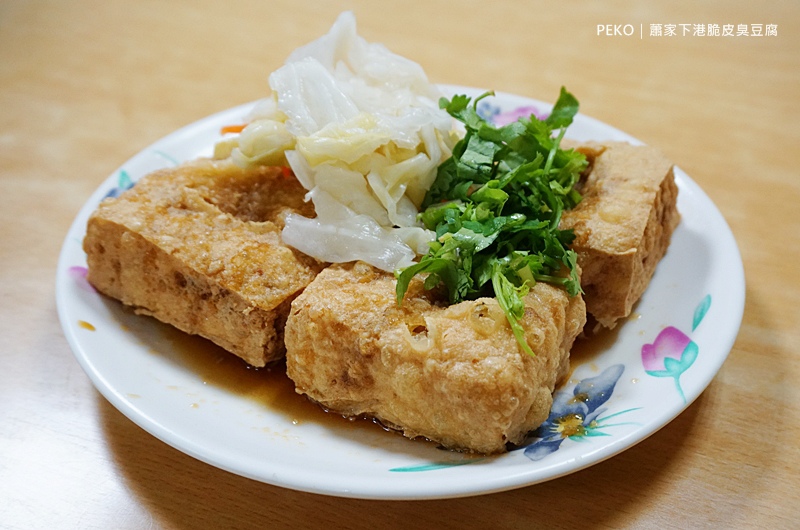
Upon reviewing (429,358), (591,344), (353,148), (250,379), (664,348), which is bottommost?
(250,379)

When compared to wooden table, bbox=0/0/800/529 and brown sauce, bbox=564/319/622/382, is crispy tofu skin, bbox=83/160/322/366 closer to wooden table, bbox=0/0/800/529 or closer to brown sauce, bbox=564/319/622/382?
wooden table, bbox=0/0/800/529


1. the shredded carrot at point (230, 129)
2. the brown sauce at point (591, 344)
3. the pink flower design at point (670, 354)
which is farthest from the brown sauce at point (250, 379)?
the shredded carrot at point (230, 129)

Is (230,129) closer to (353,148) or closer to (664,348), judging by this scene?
(353,148)

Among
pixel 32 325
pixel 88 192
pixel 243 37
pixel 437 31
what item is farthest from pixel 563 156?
pixel 243 37

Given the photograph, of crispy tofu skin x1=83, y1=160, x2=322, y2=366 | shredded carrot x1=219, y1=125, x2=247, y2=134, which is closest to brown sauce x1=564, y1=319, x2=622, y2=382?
crispy tofu skin x1=83, y1=160, x2=322, y2=366

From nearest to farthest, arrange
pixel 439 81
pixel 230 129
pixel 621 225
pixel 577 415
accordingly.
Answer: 1. pixel 577 415
2. pixel 621 225
3. pixel 230 129
4. pixel 439 81

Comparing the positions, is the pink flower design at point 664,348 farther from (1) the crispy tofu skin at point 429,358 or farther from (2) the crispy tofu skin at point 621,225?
(1) the crispy tofu skin at point 429,358

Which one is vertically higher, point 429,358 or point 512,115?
point 512,115

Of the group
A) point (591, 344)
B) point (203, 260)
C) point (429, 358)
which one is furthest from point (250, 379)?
point (591, 344)
